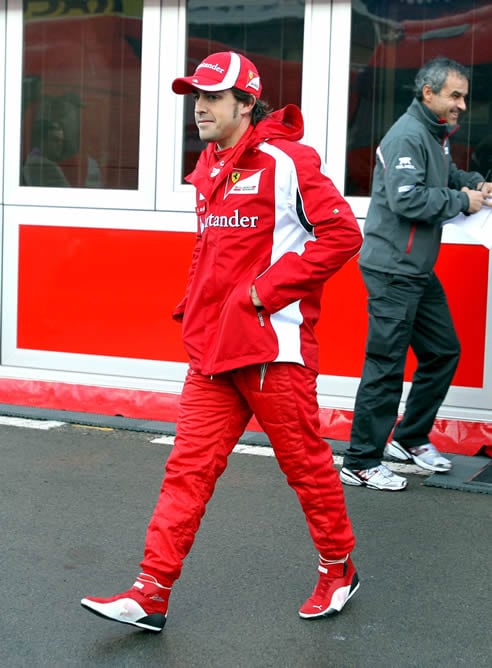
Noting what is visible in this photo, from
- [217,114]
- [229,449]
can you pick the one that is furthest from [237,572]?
[217,114]

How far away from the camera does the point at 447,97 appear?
5.27 metres

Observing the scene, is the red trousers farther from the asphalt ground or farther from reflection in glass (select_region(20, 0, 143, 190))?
reflection in glass (select_region(20, 0, 143, 190))

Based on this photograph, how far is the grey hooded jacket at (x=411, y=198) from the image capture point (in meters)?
5.16

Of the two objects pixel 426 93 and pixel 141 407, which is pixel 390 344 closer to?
pixel 426 93

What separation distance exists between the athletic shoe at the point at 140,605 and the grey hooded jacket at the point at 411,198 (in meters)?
2.23

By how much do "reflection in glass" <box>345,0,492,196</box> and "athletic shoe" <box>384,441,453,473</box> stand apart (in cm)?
155

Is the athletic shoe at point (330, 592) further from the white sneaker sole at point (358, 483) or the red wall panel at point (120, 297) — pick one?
the red wall panel at point (120, 297)

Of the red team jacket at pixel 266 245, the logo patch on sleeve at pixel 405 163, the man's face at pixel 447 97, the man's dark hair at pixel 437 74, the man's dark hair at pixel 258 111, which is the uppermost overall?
the man's dark hair at pixel 437 74

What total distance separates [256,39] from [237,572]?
3625 mm

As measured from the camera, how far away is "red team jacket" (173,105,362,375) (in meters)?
3.60

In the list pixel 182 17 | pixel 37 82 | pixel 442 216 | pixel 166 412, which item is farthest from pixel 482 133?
pixel 37 82

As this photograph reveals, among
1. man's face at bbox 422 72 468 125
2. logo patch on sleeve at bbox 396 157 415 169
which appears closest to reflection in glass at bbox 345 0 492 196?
man's face at bbox 422 72 468 125

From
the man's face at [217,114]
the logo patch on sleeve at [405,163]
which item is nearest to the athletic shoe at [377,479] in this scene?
the logo patch on sleeve at [405,163]

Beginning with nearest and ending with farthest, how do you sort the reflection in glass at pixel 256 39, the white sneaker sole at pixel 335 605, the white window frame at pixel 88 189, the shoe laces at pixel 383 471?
the white sneaker sole at pixel 335 605, the shoe laces at pixel 383 471, the reflection in glass at pixel 256 39, the white window frame at pixel 88 189
